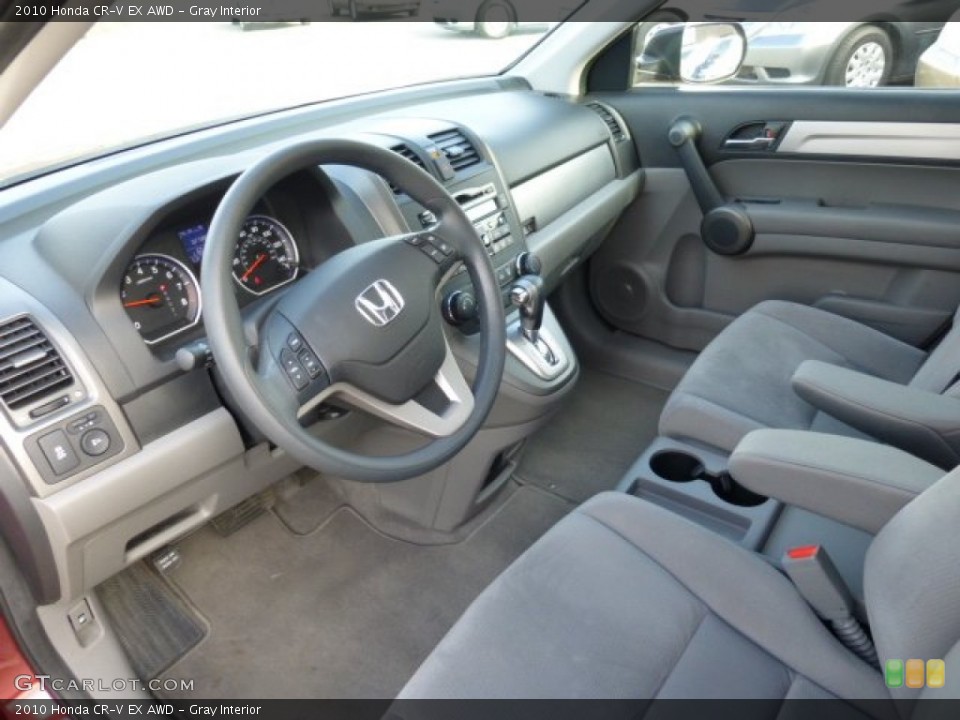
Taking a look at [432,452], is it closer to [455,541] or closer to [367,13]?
[455,541]

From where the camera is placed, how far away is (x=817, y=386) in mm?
1505

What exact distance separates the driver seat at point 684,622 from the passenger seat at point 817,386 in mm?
383

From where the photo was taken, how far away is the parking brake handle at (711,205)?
2400mm

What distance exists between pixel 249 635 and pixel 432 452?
0.92 metres

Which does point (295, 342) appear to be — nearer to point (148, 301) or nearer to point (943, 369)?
point (148, 301)

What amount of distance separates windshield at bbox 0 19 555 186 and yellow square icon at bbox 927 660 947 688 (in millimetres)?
1272

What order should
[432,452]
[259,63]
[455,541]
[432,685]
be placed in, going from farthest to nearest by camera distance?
1. [259,63]
2. [455,541]
3. [432,452]
4. [432,685]

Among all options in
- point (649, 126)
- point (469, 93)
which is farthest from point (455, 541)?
point (649, 126)

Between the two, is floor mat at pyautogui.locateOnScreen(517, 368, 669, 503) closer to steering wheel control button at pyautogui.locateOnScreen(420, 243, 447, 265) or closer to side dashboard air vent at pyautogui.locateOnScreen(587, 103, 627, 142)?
side dashboard air vent at pyautogui.locateOnScreen(587, 103, 627, 142)

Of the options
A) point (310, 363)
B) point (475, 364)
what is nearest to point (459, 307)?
point (475, 364)

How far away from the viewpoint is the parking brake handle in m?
2.40

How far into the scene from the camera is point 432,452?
3.90 ft

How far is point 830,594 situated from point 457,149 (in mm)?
A: 1297

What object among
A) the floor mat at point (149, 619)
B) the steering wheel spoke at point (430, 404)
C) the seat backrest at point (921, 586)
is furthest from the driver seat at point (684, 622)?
the floor mat at point (149, 619)
